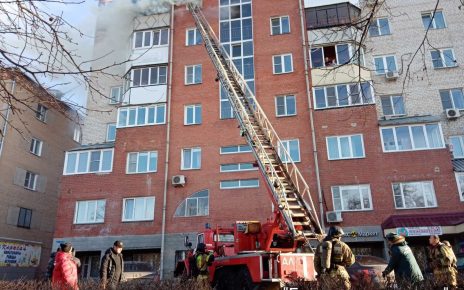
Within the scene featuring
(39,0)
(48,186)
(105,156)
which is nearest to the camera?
(39,0)

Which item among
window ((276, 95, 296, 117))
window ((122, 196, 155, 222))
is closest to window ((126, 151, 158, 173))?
window ((122, 196, 155, 222))

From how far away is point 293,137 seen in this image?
22047 millimetres

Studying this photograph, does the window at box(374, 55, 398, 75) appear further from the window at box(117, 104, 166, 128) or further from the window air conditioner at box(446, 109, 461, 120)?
the window at box(117, 104, 166, 128)

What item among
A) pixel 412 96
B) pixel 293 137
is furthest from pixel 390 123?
pixel 293 137

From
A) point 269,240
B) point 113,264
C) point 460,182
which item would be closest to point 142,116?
point 269,240

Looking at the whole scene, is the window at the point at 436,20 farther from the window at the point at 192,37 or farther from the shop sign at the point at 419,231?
the window at the point at 192,37

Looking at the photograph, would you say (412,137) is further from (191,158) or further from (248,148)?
(191,158)

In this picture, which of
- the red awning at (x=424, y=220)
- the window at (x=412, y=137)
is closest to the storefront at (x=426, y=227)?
the red awning at (x=424, y=220)

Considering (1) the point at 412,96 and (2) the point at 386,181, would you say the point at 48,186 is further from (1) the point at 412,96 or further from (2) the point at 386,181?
(1) the point at 412,96

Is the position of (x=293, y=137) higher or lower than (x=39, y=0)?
higher

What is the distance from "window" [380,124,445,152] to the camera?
2027 cm

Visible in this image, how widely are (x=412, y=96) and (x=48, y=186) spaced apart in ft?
87.0

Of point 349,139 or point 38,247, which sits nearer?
point 349,139

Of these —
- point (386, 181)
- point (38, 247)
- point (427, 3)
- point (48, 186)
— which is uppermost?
point (427, 3)
